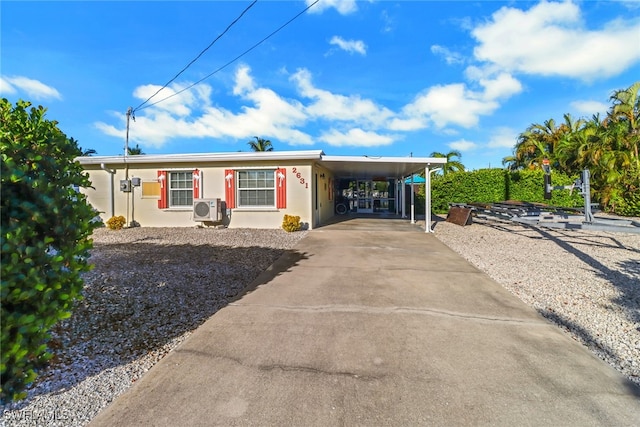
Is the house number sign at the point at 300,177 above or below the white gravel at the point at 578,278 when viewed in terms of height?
above

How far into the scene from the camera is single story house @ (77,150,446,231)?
33.8 feet

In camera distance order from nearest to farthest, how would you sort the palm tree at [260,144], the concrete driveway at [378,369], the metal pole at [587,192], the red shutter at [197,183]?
the concrete driveway at [378,369], the metal pole at [587,192], the red shutter at [197,183], the palm tree at [260,144]

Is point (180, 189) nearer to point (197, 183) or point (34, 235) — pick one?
point (197, 183)

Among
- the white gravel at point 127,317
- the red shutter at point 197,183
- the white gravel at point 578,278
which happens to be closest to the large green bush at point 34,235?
the white gravel at point 127,317

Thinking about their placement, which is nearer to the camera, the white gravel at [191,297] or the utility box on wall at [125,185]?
the white gravel at [191,297]

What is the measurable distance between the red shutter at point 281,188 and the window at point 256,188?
0.18 metres

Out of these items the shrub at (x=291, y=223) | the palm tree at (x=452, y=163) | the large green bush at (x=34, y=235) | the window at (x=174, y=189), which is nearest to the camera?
the large green bush at (x=34, y=235)

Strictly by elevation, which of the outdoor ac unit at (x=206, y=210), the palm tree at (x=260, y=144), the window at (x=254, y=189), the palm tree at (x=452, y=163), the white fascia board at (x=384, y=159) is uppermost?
the palm tree at (x=260, y=144)

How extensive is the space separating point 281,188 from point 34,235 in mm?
8717

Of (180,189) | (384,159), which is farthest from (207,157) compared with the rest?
→ (384,159)

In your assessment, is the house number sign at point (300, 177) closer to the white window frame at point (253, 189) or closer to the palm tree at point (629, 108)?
the white window frame at point (253, 189)

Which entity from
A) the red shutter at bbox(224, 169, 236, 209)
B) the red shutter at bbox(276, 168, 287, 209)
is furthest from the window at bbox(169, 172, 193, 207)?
the red shutter at bbox(276, 168, 287, 209)

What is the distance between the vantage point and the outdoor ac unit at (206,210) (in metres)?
10.3

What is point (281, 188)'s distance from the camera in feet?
34.1
